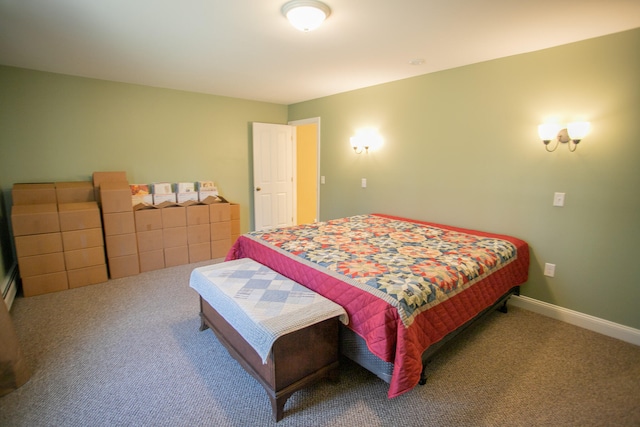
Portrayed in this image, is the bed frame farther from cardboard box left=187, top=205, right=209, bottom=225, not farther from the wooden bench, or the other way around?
cardboard box left=187, top=205, right=209, bottom=225

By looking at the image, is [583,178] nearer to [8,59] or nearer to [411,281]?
[411,281]

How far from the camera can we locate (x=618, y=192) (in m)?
2.25

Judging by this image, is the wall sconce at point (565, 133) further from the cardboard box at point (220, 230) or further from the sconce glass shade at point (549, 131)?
the cardboard box at point (220, 230)

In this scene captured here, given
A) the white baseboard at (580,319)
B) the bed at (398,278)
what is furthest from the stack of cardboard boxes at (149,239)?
the white baseboard at (580,319)

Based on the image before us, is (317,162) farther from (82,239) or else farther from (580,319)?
(580,319)

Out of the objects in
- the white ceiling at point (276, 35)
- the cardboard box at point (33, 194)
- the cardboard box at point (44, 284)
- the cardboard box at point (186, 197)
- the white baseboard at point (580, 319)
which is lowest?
the white baseboard at point (580, 319)

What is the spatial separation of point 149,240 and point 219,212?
0.90 m

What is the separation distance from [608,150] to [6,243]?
18.5 ft

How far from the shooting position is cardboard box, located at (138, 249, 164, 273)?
358cm

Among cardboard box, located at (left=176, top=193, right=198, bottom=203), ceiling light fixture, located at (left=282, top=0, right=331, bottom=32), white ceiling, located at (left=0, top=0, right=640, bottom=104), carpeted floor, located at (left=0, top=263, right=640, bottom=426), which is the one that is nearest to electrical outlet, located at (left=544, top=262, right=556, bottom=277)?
carpeted floor, located at (left=0, top=263, right=640, bottom=426)

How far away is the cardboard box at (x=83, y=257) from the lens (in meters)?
3.07

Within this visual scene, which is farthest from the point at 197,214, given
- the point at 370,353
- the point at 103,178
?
the point at 370,353

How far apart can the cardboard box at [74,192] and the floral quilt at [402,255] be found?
221 cm

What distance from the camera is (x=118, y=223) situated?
332 centimetres
